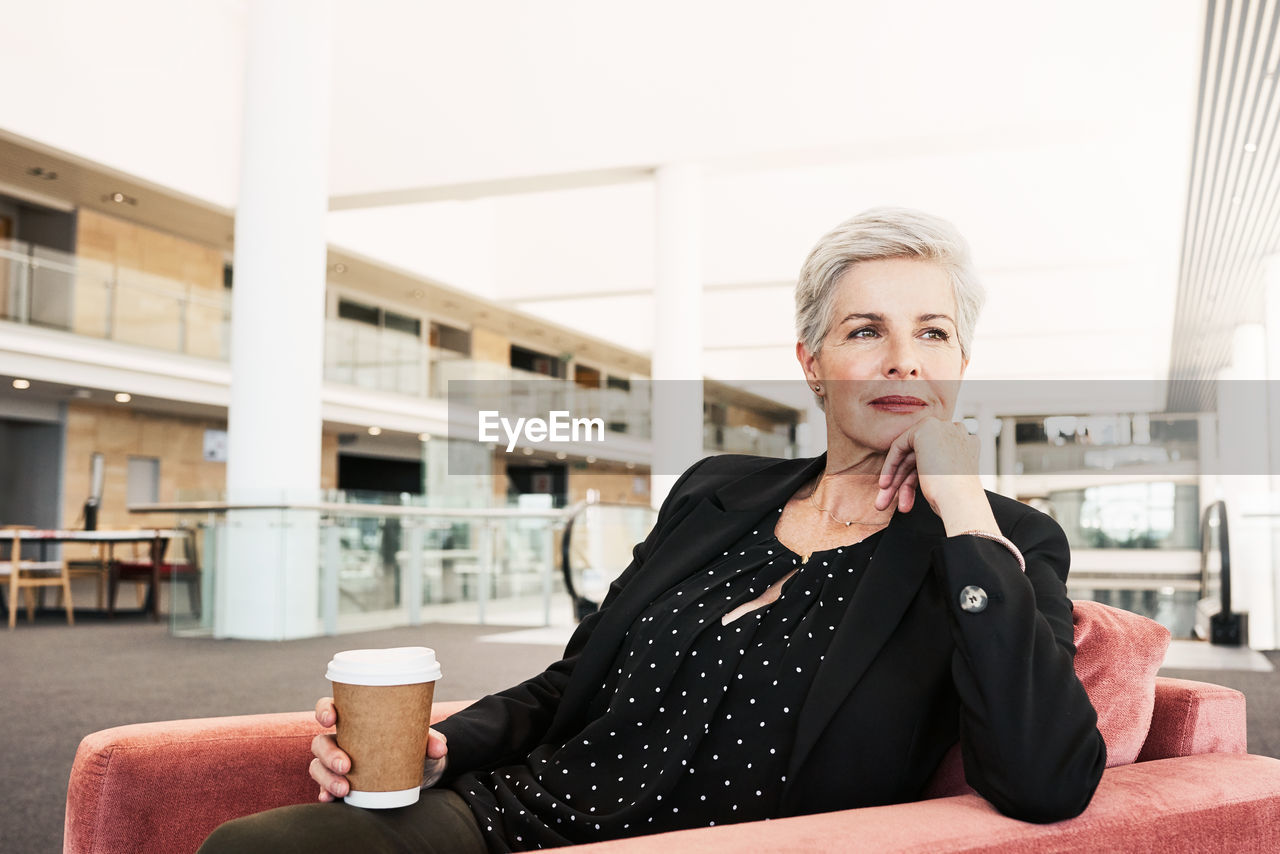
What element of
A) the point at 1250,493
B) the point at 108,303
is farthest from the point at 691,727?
the point at 108,303

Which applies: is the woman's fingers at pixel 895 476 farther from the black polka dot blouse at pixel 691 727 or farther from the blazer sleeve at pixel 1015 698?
the blazer sleeve at pixel 1015 698

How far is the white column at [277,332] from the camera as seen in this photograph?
6719 millimetres

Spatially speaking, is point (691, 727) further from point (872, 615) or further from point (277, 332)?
point (277, 332)

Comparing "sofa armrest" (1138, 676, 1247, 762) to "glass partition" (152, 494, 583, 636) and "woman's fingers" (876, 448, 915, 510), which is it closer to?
"woman's fingers" (876, 448, 915, 510)

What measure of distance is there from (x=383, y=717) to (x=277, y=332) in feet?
20.7

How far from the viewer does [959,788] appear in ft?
4.03

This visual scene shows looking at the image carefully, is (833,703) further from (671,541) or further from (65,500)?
Answer: (65,500)

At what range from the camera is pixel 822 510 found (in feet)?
5.03

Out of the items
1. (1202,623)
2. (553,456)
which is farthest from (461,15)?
(553,456)

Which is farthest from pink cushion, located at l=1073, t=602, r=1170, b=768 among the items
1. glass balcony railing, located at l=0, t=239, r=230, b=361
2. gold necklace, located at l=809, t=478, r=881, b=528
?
glass balcony railing, located at l=0, t=239, r=230, b=361

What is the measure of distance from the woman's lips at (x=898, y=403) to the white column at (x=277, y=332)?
5.95m

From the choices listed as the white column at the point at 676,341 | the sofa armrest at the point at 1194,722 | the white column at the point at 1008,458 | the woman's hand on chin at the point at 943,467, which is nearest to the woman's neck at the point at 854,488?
the woman's hand on chin at the point at 943,467

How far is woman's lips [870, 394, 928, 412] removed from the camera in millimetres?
1391

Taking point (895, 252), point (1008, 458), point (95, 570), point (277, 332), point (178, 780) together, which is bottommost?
point (95, 570)
